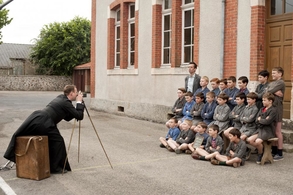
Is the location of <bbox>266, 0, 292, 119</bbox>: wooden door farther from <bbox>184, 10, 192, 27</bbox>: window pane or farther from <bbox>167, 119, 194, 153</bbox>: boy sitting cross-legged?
<bbox>184, 10, 192, 27</bbox>: window pane

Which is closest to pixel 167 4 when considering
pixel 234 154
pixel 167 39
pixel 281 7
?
pixel 167 39

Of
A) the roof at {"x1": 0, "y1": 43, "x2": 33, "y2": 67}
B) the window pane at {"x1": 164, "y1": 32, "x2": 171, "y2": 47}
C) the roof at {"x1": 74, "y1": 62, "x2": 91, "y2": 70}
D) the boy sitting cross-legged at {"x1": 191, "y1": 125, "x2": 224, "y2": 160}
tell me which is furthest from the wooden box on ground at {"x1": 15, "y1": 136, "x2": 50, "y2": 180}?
the roof at {"x1": 0, "y1": 43, "x2": 33, "y2": 67}

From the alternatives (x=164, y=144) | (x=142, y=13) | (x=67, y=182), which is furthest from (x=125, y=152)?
(x=142, y=13)

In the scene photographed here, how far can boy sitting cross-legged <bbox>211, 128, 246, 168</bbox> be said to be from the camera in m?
7.79

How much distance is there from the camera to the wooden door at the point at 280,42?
10148 mm

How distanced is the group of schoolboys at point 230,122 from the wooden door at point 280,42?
1.40 m

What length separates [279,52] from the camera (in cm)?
1044

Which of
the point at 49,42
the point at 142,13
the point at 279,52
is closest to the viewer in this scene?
the point at 279,52

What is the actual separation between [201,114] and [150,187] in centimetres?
349

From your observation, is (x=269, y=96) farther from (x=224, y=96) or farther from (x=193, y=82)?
(x=193, y=82)

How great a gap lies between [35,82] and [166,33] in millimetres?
35811

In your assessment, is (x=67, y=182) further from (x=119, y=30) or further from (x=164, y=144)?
(x=119, y=30)

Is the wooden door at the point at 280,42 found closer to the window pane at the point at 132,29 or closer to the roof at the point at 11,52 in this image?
the window pane at the point at 132,29

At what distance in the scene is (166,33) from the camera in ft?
48.4
